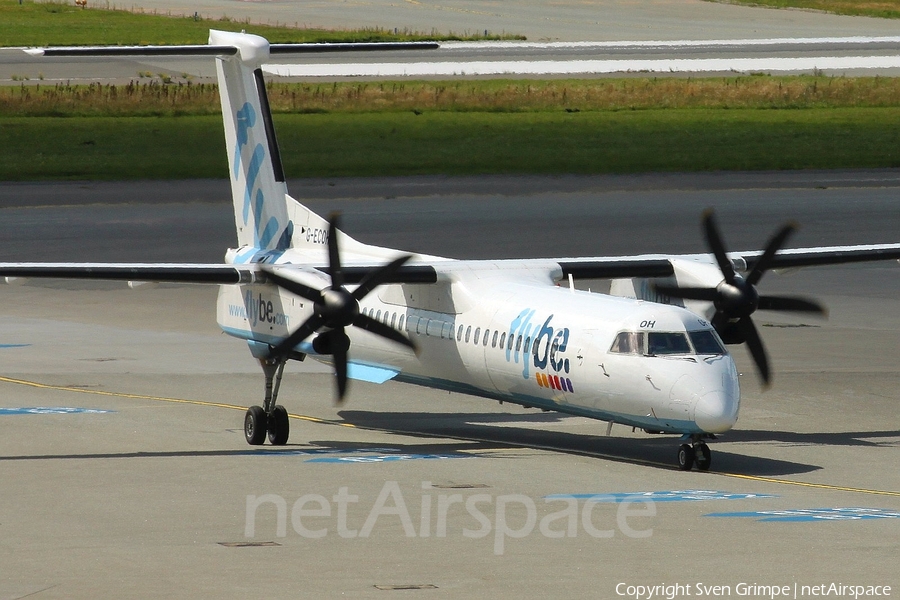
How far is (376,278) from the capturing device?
78.3ft

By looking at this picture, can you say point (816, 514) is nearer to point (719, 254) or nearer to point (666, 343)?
point (666, 343)

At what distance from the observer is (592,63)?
93.4 m

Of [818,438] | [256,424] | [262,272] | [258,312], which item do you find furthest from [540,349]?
[258,312]

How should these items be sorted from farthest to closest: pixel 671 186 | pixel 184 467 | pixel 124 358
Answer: pixel 671 186, pixel 124 358, pixel 184 467

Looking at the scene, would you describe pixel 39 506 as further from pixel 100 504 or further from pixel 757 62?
pixel 757 62

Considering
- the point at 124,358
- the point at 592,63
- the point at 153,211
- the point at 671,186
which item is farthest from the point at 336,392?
the point at 592,63

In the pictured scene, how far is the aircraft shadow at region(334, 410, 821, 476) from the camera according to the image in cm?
2281

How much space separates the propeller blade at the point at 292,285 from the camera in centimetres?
Answer: 2380

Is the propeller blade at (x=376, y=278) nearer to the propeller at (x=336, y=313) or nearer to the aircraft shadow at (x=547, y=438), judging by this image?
the propeller at (x=336, y=313)

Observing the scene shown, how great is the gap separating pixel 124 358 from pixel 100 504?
14188 mm

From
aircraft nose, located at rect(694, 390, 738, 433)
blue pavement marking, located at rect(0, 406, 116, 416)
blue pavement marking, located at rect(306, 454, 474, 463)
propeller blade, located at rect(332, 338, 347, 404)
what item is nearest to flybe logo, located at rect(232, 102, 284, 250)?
blue pavement marking, located at rect(0, 406, 116, 416)

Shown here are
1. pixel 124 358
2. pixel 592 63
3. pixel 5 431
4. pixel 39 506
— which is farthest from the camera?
pixel 592 63

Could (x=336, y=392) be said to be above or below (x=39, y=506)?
above

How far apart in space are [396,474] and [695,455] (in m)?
4.29
